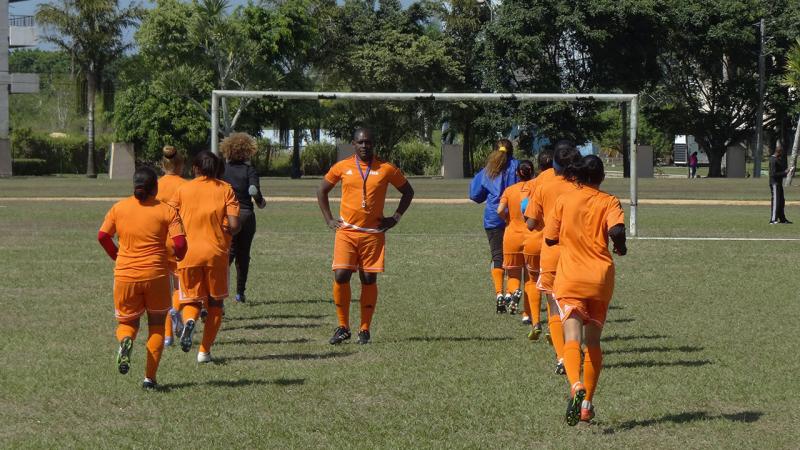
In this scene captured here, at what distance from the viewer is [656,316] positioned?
13.1 m

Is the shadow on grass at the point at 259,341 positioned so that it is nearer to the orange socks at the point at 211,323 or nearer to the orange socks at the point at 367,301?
the orange socks at the point at 367,301

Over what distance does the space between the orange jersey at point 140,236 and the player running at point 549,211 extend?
2660 mm

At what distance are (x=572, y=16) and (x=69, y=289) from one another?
54.2 metres

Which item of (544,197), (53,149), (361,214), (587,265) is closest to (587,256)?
(587,265)

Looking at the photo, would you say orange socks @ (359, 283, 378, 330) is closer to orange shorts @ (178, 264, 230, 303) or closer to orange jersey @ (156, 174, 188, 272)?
orange shorts @ (178, 264, 230, 303)

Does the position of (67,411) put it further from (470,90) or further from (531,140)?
(470,90)

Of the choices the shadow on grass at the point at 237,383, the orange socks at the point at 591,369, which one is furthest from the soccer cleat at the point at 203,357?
the orange socks at the point at 591,369

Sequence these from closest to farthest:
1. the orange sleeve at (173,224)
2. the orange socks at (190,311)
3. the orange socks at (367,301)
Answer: the orange sleeve at (173,224), the orange socks at (190,311), the orange socks at (367,301)

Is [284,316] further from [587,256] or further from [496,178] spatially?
[587,256]

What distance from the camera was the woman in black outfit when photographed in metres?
12.1

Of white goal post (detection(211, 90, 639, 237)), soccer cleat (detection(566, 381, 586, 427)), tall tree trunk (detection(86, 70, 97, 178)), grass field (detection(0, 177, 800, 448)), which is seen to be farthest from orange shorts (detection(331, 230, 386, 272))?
tall tree trunk (detection(86, 70, 97, 178))

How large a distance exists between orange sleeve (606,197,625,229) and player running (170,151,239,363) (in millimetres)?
3398

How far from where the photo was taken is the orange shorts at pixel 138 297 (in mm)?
8438

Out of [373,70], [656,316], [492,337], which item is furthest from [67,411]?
[373,70]
